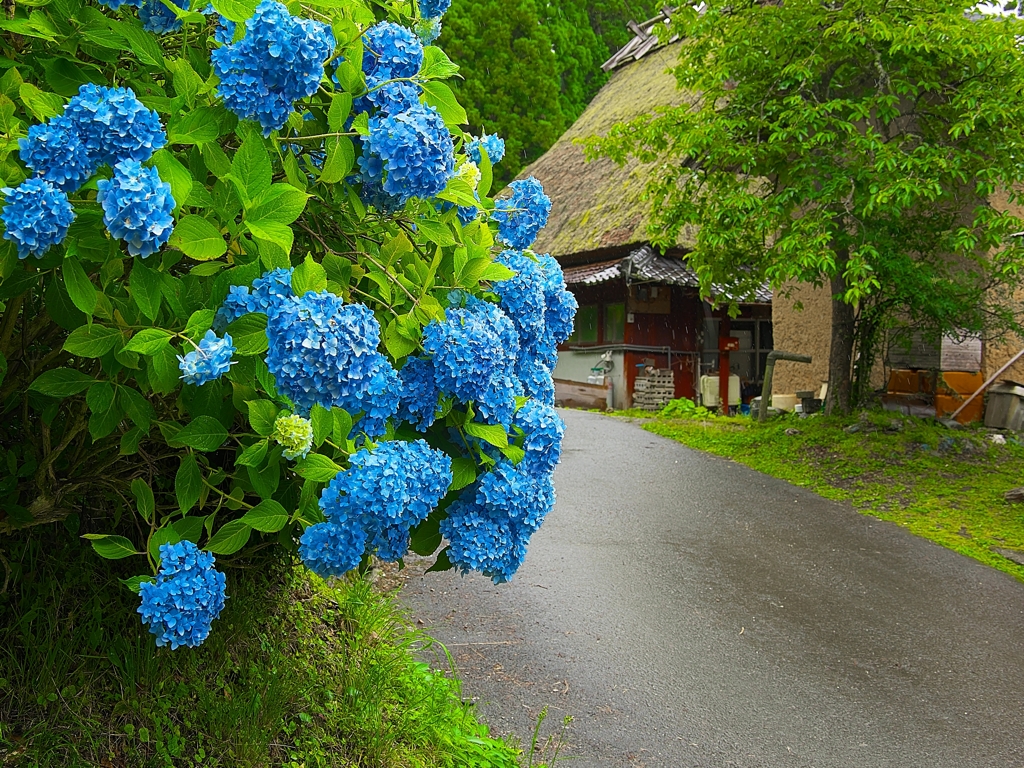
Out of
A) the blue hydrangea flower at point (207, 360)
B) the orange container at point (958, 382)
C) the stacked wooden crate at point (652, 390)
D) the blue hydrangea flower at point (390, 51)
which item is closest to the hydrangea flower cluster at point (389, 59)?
the blue hydrangea flower at point (390, 51)

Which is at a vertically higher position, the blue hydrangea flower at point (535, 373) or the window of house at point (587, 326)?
the window of house at point (587, 326)

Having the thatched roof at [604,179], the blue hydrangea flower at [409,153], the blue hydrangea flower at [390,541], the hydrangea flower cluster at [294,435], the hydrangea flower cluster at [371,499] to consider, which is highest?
the thatched roof at [604,179]

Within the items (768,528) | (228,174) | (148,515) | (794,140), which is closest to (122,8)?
(228,174)

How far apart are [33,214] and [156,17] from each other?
23.1 inches

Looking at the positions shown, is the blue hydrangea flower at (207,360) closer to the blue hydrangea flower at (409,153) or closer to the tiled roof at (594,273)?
the blue hydrangea flower at (409,153)

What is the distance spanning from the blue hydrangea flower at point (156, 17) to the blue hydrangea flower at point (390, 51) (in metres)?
0.40

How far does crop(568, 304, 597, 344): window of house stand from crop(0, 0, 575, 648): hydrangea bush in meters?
16.4

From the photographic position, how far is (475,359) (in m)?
1.85

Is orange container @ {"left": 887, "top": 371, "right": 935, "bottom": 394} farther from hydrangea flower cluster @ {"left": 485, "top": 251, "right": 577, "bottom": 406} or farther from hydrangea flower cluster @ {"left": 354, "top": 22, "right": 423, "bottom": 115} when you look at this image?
hydrangea flower cluster @ {"left": 354, "top": 22, "right": 423, "bottom": 115}

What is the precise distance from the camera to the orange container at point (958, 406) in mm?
10930

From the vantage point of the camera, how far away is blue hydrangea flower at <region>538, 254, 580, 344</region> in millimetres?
2416

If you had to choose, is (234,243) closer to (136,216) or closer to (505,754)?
(136,216)

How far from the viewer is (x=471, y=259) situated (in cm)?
206

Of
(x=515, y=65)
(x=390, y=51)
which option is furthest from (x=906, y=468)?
(x=515, y=65)
